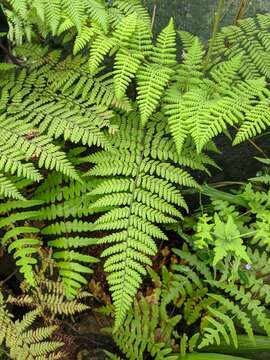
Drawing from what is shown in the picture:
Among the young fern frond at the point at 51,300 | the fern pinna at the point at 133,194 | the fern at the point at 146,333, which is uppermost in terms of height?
the fern pinna at the point at 133,194

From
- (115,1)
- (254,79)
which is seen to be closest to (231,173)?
(254,79)

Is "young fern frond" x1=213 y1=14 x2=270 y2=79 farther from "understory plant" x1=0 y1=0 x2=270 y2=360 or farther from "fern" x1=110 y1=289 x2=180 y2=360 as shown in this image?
"fern" x1=110 y1=289 x2=180 y2=360

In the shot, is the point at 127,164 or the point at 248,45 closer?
the point at 127,164

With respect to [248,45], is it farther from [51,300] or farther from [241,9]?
[51,300]

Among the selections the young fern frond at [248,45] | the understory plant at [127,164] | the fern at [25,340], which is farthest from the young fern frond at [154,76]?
the fern at [25,340]

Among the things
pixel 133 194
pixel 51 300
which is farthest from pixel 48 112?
pixel 51 300

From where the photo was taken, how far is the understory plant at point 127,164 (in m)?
2.21

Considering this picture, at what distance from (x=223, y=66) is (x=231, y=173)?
82cm

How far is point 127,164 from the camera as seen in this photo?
2391 millimetres

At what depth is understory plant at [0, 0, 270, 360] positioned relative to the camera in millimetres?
2205

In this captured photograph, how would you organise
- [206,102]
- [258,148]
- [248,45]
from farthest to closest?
1. [258,148]
2. [248,45]
3. [206,102]

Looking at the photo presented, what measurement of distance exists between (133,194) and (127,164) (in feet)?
0.59

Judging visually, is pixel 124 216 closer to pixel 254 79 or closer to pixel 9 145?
pixel 9 145

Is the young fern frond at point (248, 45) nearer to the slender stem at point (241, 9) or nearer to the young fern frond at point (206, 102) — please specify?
the slender stem at point (241, 9)
